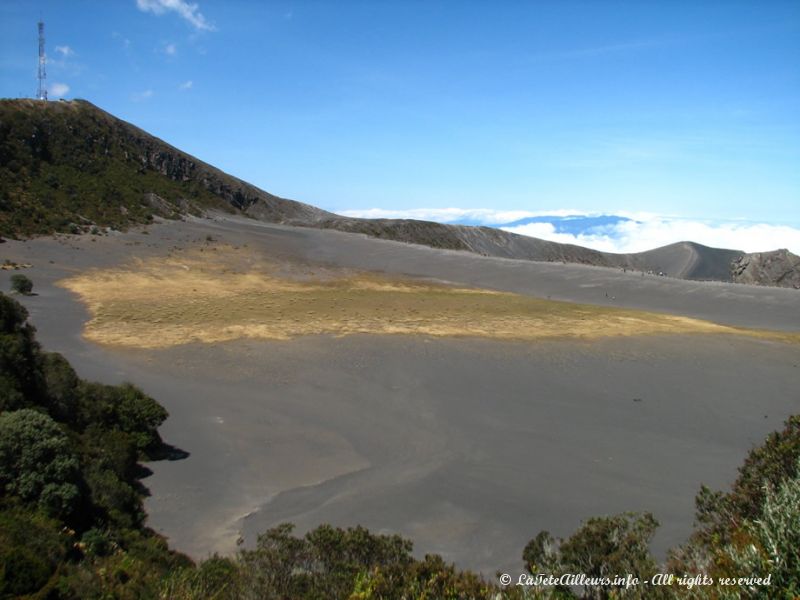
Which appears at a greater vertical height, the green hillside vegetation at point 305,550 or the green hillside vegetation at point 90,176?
the green hillside vegetation at point 90,176

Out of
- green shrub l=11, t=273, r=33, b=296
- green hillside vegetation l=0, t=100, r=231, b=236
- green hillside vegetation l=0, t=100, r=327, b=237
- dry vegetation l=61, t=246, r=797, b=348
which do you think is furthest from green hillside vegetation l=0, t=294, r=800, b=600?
green hillside vegetation l=0, t=100, r=231, b=236

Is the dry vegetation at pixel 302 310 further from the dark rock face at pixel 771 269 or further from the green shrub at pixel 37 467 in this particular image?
the dark rock face at pixel 771 269

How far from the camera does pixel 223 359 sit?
18062mm

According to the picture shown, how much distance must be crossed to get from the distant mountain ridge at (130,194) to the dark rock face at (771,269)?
0.08m

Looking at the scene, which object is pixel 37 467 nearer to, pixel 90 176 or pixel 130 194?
pixel 130 194

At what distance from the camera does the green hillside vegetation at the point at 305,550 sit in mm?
4434

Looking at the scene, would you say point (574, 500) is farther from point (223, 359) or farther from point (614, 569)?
point (223, 359)

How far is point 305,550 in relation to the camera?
6.30 metres

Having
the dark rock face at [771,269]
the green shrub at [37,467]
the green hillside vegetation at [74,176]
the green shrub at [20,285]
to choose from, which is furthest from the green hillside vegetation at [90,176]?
the dark rock face at [771,269]

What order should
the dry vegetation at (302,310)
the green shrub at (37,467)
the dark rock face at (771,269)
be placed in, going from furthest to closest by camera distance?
the dark rock face at (771,269) < the dry vegetation at (302,310) < the green shrub at (37,467)

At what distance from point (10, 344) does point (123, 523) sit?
4.31 meters

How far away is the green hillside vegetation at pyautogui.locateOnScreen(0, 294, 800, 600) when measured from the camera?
4.43 m

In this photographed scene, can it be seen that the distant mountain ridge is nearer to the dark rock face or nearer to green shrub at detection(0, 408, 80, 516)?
the dark rock face

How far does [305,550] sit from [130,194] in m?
55.1
